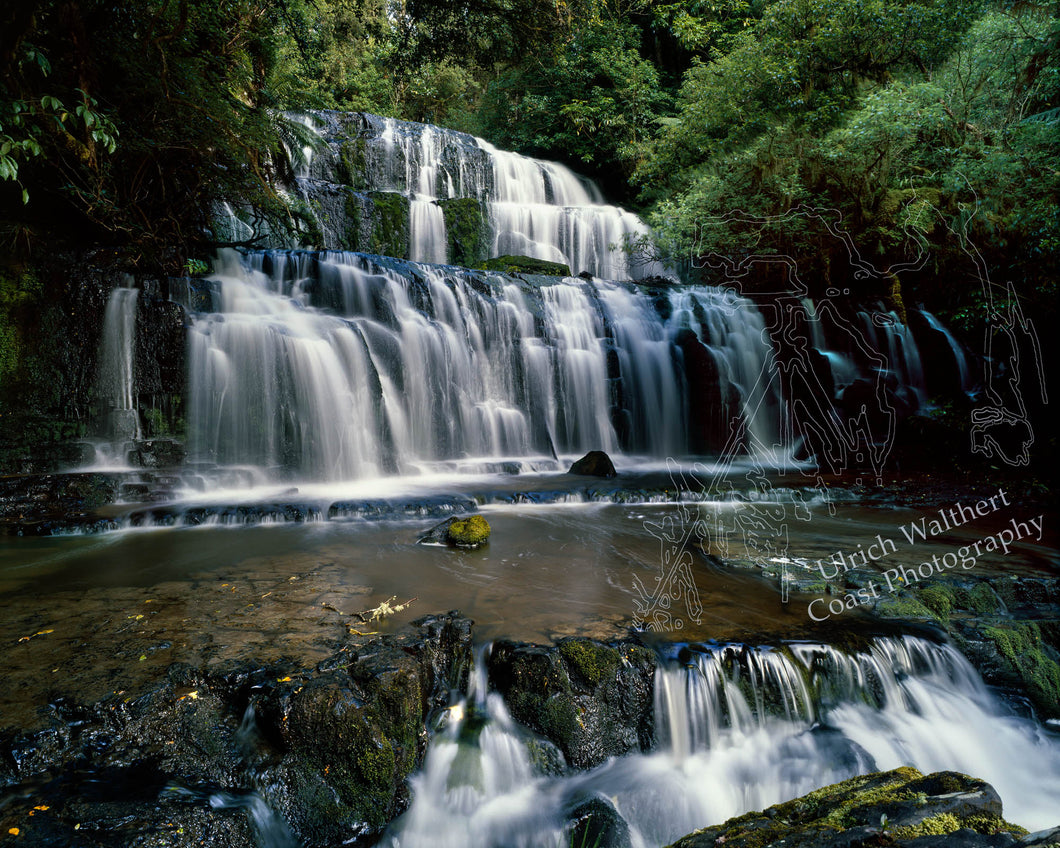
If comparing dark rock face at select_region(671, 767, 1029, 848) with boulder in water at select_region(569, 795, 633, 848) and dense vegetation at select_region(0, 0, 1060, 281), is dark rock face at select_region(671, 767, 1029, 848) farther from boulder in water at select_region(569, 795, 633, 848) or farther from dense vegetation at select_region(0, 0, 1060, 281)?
dense vegetation at select_region(0, 0, 1060, 281)

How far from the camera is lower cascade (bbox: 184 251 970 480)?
8562 mm

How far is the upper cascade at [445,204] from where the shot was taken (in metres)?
14.2

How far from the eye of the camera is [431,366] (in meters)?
10.2

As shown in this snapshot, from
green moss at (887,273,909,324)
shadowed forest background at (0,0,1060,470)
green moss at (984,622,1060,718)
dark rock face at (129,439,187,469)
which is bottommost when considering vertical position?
green moss at (984,622,1060,718)

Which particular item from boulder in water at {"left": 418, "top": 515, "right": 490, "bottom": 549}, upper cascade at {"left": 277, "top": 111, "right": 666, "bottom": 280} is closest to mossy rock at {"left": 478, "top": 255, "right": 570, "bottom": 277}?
upper cascade at {"left": 277, "top": 111, "right": 666, "bottom": 280}

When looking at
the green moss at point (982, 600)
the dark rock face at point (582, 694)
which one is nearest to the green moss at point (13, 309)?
the dark rock face at point (582, 694)

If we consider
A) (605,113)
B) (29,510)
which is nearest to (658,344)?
(29,510)

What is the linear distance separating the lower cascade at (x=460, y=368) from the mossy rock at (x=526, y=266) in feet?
4.22

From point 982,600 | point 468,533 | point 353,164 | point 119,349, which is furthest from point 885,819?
point 353,164

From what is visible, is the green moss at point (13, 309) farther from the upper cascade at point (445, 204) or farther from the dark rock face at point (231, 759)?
the upper cascade at point (445, 204)

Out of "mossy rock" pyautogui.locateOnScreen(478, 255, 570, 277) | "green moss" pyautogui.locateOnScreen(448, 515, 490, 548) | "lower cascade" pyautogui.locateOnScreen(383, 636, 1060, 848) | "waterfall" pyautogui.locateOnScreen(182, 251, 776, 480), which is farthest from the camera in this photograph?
"mossy rock" pyautogui.locateOnScreen(478, 255, 570, 277)

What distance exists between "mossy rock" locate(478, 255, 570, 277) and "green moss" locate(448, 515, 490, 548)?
353 inches

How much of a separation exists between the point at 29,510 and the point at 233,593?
391 cm

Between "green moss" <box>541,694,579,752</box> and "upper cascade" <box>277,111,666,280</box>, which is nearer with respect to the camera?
"green moss" <box>541,694,579,752</box>
